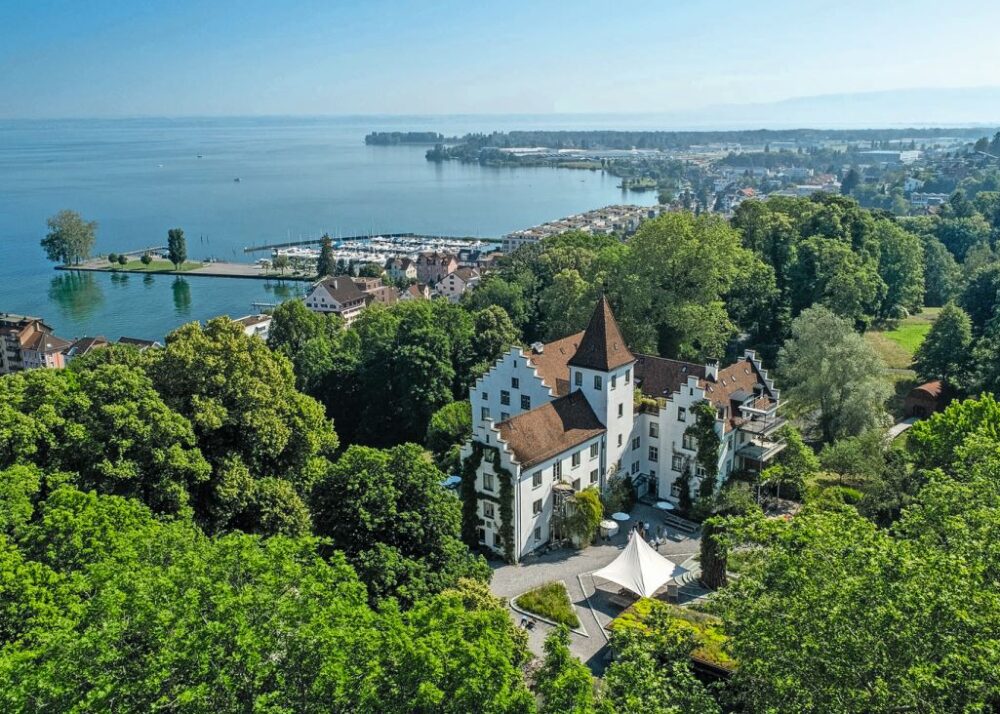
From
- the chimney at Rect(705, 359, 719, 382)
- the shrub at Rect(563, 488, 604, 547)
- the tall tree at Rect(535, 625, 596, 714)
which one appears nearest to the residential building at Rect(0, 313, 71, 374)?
the shrub at Rect(563, 488, 604, 547)

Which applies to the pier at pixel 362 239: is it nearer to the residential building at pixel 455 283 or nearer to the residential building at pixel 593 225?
the residential building at pixel 593 225

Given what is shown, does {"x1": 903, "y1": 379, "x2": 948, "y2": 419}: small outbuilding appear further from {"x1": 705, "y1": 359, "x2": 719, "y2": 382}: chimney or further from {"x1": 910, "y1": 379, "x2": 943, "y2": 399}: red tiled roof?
{"x1": 705, "y1": 359, "x2": 719, "y2": 382}: chimney

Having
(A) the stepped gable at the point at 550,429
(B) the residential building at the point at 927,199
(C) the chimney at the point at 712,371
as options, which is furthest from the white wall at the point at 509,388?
(B) the residential building at the point at 927,199

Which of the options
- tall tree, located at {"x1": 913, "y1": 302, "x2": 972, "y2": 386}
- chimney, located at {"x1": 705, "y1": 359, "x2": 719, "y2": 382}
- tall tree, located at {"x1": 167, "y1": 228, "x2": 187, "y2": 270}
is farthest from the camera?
tall tree, located at {"x1": 167, "y1": 228, "x2": 187, "y2": 270}

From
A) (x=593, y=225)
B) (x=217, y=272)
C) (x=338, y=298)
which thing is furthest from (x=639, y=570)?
(x=593, y=225)

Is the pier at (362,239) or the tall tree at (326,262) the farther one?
the pier at (362,239)

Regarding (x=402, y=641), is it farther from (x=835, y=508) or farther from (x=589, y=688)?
(x=835, y=508)
